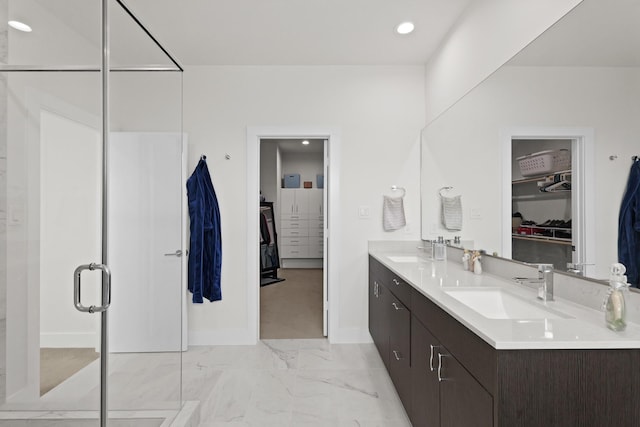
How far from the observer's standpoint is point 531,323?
1.10 meters

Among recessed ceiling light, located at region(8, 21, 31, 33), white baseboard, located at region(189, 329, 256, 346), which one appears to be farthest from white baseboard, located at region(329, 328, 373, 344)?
recessed ceiling light, located at region(8, 21, 31, 33)

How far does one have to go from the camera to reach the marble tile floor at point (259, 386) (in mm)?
1634

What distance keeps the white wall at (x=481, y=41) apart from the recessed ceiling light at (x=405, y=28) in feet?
1.03

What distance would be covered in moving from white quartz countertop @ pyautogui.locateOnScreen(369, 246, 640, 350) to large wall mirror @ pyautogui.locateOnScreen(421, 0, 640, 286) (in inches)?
7.2

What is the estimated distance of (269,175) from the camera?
708cm

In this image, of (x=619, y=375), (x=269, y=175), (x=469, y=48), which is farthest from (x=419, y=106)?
(x=269, y=175)

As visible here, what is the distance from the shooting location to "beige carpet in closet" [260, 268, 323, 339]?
347cm

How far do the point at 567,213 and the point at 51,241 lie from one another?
2.07 m

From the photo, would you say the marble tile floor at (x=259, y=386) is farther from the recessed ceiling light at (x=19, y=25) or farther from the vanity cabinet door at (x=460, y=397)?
the recessed ceiling light at (x=19, y=25)

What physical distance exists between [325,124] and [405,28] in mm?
1046

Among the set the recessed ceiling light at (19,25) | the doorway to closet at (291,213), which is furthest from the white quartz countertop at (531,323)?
the doorway to closet at (291,213)

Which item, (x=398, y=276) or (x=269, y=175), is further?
(x=269, y=175)

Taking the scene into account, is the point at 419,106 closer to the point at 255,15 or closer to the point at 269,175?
the point at 255,15

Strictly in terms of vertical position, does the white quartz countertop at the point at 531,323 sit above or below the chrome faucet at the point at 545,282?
below
